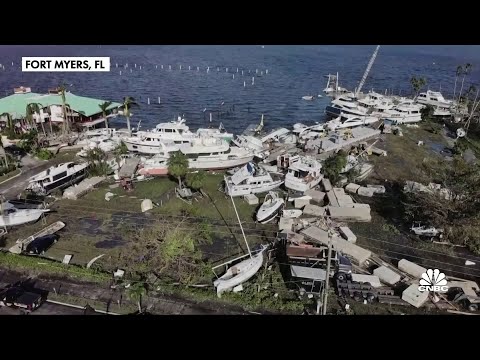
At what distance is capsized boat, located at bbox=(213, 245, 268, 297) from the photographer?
17359mm

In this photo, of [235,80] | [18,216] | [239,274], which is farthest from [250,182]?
[235,80]

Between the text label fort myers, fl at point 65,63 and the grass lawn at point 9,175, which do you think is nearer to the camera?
the text label fort myers, fl at point 65,63

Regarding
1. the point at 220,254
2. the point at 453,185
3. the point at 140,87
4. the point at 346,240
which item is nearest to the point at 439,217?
the point at 453,185

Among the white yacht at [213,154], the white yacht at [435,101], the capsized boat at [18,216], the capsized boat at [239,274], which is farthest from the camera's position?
the white yacht at [435,101]

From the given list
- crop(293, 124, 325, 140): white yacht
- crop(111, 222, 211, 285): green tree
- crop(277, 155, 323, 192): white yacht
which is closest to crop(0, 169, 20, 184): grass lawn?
crop(111, 222, 211, 285): green tree

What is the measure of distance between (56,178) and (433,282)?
2407 cm

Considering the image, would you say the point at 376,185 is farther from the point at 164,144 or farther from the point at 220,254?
the point at 164,144

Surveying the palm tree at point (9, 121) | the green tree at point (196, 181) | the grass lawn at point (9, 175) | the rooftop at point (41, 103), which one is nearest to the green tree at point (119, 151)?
the grass lawn at point (9, 175)

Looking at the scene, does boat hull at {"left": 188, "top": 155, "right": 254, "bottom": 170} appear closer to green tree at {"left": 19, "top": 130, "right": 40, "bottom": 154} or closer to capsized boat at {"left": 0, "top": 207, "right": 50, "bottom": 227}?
capsized boat at {"left": 0, "top": 207, "right": 50, "bottom": 227}

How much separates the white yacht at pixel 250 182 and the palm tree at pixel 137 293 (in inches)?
386

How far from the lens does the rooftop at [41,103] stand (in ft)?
121

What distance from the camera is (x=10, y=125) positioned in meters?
35.1

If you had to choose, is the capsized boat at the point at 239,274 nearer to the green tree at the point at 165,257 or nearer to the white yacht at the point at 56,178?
the green tree at the point at 165,257

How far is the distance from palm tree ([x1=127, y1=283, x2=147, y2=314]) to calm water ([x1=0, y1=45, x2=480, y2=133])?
89.4 feet
